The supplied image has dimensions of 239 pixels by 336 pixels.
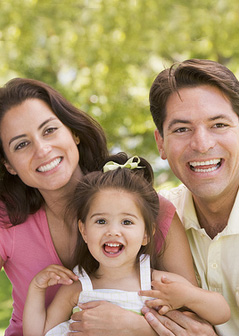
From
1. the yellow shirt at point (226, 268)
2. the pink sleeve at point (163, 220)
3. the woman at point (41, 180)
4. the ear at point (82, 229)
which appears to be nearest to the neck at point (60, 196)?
the woman at point (41, 180)

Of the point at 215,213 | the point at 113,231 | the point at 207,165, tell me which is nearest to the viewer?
the point at 113,231

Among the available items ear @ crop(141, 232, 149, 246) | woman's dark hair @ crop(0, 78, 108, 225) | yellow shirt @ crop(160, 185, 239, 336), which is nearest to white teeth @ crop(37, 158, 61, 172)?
woman's dark hair @ crop(0, 78, 108, 225)

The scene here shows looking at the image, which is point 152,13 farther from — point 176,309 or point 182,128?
point 176,309

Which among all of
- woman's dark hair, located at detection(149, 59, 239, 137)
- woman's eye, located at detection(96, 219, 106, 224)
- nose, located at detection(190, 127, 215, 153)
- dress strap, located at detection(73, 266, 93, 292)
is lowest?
dress strap, located at detection(73, 266, 93, 292)

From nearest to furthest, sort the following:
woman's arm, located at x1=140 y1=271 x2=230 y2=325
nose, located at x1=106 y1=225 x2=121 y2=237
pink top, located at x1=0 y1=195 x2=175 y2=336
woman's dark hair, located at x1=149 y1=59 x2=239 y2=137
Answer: nose, located at x1=106 y1=225 x2=121 y2=237 → woman's arm, located at x1=140 y1=271 x2=230 y2=325 → woman's dark hair, located at x1=149 y1=59 x2=239 y2=137 → pink top, located at x1=0 y1=195 x2=175 y2=336

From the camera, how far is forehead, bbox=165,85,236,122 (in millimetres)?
2895

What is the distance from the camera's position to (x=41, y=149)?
291 cm

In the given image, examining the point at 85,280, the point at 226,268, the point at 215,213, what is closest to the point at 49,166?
the point at 85,280

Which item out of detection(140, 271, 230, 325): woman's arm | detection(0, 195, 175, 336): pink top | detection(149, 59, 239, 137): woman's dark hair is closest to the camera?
detection(140, 271, 230, 325): woman's arm

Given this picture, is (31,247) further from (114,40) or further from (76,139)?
(114,40)

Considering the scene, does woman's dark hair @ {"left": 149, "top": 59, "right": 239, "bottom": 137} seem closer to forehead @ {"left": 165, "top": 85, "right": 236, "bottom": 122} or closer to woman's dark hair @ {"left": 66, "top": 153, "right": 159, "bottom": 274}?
forehead @ {"left": 165, "top": 85, "right": 236, "bottom": 122}

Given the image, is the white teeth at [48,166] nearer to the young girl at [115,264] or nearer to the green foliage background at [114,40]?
the young girl at [115,264]

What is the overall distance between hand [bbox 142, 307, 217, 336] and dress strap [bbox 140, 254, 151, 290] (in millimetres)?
122

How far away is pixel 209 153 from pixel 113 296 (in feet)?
3.10
